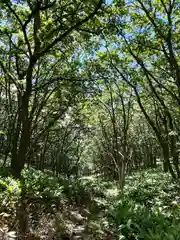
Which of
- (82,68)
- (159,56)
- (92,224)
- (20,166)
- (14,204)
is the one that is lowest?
(92,224)

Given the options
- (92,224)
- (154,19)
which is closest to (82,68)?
(154,19)

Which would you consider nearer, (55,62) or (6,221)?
(6,221)

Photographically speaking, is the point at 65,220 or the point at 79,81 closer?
the point at 65,220

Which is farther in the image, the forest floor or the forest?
the forest

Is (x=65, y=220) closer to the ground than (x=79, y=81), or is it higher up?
closer to the ground

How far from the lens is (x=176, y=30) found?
1064 centimetres

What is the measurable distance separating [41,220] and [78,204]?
3468 mm

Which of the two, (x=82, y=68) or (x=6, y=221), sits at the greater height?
(x=82, y=68)

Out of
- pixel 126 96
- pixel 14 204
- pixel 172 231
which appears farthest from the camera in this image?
pixel 126 96

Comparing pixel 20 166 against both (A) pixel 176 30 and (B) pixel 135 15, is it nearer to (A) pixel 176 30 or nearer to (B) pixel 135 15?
(B) pixel 135 15

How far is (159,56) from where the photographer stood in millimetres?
11820

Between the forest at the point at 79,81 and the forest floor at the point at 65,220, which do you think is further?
the forest at the point at 79,81

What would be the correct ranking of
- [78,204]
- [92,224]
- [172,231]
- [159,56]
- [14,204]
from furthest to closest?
[159,56]
[78,204]
[92,224]
[14,204]
[172,231]

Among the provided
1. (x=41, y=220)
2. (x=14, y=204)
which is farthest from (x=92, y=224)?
(x=14, y=204)
